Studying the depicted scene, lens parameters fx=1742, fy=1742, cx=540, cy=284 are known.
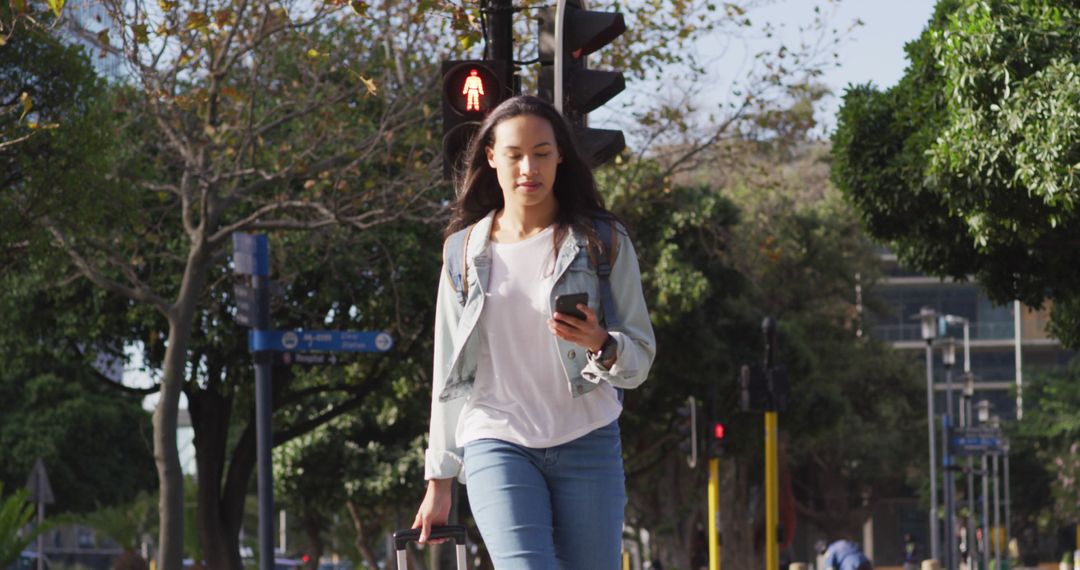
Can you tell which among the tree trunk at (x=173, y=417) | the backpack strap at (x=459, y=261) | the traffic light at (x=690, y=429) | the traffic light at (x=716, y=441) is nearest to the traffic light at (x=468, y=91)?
the backpack strap at (x=459, y=261)

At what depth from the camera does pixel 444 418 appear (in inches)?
157

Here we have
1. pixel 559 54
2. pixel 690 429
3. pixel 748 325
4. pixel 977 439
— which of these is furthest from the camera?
pixel 977 439

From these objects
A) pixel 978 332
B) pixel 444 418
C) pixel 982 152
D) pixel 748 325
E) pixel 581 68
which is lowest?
pixel 444 418

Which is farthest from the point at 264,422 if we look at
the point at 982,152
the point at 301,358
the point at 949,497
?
the point at 949,497

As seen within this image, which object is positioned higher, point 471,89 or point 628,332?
point 471,89

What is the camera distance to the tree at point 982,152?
619 inches

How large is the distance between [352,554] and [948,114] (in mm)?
44108

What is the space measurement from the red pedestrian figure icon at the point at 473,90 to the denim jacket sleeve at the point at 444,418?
4.92 metres

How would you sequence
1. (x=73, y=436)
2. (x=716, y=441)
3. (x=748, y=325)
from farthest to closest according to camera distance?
(x=73, y=436) < (x=748, y=325) < (x=716, y=441)

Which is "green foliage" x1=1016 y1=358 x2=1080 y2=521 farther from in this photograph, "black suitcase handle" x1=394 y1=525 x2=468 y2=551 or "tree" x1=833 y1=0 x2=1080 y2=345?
"black suitcase handle" x1=394 y1=525 x2=468 y2=551

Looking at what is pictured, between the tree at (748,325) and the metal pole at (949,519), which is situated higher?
the tree at (748,325)

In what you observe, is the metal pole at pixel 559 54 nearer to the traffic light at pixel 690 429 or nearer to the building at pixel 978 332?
the traffic light at pixel 690 429

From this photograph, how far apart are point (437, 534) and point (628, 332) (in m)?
0.63

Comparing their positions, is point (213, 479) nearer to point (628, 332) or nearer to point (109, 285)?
point (109, 285)
